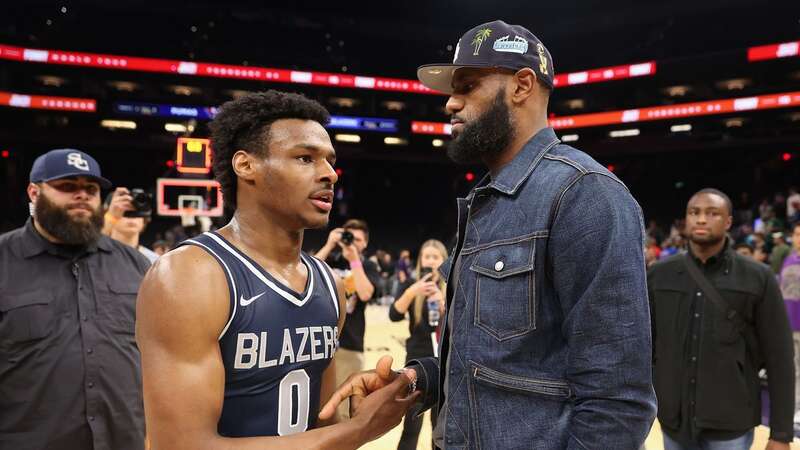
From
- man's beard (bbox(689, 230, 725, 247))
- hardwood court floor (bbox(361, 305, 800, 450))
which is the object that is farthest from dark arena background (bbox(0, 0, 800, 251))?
man's beard (bbox(689, 230, 725, 247))

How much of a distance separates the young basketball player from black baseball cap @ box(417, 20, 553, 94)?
1.85 ft

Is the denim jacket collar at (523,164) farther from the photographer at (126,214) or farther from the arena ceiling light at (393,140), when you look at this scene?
the arena ceiling light at (393,140)

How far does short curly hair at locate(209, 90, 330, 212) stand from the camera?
6.54ft

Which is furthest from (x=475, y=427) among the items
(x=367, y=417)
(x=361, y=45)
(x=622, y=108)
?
(x=361, y=45)

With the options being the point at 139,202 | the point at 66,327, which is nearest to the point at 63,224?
the point at 66,327

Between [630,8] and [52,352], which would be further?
[630,8]

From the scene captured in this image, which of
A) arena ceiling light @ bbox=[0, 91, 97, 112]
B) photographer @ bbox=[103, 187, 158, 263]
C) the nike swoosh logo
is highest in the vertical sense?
arena ceiling light @ bbox=[0, 91, 97, 112]

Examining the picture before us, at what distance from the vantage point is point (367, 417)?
1.87 metres

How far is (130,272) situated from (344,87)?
18.2 metres

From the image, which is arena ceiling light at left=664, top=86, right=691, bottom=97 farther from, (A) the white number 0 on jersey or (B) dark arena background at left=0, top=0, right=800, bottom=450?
(A) the white number 0 on jersey

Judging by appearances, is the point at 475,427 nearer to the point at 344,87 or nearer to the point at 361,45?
the point at 344,87

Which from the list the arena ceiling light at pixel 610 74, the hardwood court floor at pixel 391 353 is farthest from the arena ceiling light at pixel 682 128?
the hardwood court floor at pixel 391 353

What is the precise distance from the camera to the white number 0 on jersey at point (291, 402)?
1848 millimetres

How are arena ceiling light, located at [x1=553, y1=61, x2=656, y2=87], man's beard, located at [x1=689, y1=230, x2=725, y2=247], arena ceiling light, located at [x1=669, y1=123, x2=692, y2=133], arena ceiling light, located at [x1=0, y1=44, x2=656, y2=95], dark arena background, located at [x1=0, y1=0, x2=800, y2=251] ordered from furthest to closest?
arena ceiling light, located at [x1=669, y1=123, x2=692, y2=133] → arena ceiling light, located at [x1=553, y1=61, x2=656, y2=87] → dark arena background, located at [x1=0, y1=0, x2=800, y2=251] → arena ceiling light, located at [x1=0, y1=44, x2=656, y2=95] → man's beard, located at [x1=689, y1=230, x2=725, y2=247]
